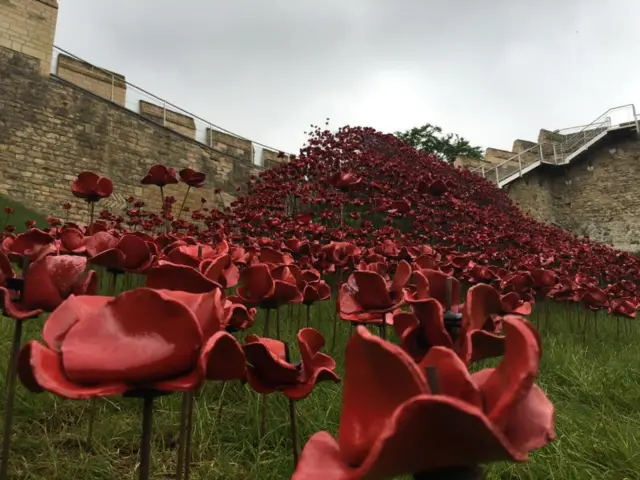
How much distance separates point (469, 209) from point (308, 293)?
7.16 m

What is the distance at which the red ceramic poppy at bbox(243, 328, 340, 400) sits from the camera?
0.83m

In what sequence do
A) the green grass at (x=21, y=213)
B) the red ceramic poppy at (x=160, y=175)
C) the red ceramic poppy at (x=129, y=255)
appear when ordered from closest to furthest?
the red ceramic poppy at (x=129, y=255)
the red ceramic poppy at (x=160, y=175)
the green grass at (x=21, y=213)

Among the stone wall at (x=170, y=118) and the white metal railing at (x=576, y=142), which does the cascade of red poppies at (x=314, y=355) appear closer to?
the stone wall at (x=170, y=118)

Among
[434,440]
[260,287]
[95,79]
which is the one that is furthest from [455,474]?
[95,79]

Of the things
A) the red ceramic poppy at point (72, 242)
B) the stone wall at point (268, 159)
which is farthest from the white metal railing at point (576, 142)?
the red ceramic poppy at point (72, 242)

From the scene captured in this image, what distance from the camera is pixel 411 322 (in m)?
0.81

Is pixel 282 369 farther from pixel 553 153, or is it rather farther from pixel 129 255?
pixel 553 153

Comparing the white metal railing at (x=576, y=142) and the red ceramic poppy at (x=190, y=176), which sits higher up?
the white metal railing at (x=576, y=142)

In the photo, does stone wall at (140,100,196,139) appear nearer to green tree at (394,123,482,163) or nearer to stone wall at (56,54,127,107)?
stone wall at (56,54,127,107)

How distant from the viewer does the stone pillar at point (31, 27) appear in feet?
36.3

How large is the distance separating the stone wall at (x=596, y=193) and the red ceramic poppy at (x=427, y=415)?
57.9 feet

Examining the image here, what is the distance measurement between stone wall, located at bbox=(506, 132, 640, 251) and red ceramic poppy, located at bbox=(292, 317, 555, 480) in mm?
17649

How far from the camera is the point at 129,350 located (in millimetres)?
527

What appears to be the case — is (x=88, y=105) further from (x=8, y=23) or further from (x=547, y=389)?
(x=547, y=389)
